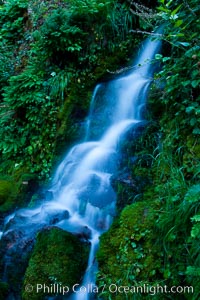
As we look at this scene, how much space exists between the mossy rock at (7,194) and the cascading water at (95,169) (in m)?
0.27

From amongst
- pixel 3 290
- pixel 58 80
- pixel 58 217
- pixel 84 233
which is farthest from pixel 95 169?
pixel 58 80

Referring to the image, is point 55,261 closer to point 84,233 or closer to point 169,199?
point 84,233

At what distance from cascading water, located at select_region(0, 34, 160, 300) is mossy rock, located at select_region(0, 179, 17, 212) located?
27 cm

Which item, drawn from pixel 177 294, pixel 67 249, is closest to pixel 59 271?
pixel 67 249

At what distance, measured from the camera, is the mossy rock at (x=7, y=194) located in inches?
181

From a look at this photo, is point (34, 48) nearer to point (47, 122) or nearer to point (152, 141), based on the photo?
point (47, 122)

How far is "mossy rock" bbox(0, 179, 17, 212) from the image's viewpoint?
461 cm

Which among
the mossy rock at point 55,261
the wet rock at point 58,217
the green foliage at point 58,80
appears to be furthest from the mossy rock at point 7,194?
the mossy rock at point 55,261

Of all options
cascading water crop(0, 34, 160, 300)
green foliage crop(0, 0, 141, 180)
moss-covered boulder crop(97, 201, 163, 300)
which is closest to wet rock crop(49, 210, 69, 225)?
cascading water crop(0, 34, 160, 300)

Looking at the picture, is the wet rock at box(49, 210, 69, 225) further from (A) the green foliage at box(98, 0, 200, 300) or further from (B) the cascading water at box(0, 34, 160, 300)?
(A) the green foliage at box(98, 0, 200, 300)

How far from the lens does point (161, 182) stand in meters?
3.42

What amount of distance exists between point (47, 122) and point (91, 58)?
1467 mm

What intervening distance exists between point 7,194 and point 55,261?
2.02 meters

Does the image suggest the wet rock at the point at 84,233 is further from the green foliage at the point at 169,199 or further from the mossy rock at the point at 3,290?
the mossy rock at the point at 3,290
